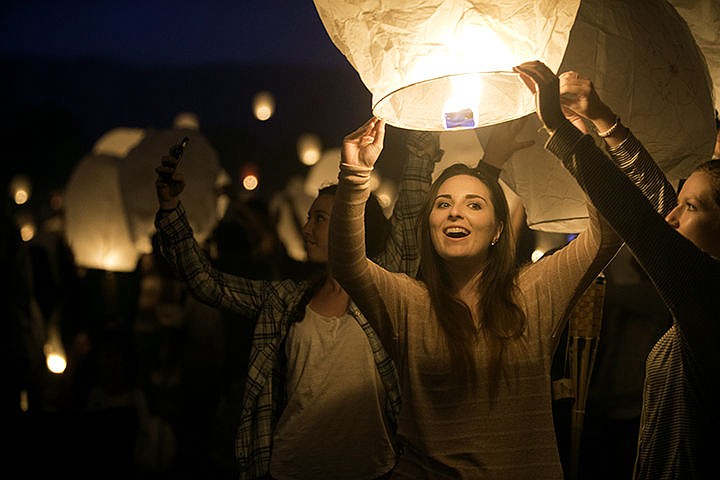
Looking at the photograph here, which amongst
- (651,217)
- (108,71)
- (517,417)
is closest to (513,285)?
(517,417)

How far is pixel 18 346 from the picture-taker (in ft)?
10.5

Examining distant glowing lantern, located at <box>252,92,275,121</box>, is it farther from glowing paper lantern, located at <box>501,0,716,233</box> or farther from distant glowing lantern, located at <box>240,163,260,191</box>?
glowing paper lantern, located at <box>501,0,716,233</box>

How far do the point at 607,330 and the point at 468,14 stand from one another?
1.88 metres

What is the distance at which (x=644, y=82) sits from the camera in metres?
1.31

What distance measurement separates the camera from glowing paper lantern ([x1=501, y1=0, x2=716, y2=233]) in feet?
4.21

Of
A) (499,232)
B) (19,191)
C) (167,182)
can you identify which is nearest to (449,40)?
(499,232)

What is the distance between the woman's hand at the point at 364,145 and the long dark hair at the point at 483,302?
222 mm

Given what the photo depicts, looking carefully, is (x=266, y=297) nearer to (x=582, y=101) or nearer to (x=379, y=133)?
(x=379, y=133)

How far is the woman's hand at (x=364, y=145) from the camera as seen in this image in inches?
47.4

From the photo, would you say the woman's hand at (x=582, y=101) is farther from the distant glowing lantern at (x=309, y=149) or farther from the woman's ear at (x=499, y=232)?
the distant glowing lantern at (x=309, y=149)

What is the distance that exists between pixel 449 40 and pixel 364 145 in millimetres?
306

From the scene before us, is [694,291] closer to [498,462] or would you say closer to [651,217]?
[651,217]

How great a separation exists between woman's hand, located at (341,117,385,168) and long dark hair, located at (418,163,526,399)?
222 millimetres

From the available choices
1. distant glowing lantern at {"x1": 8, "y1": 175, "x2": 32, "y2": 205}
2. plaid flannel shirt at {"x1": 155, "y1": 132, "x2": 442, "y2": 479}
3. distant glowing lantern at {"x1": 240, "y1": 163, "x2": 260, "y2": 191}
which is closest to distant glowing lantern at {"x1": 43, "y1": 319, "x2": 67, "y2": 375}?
distant glowing lantern at {"x1": 240, "y1": 163, "x2": 260, "y2": 191}
